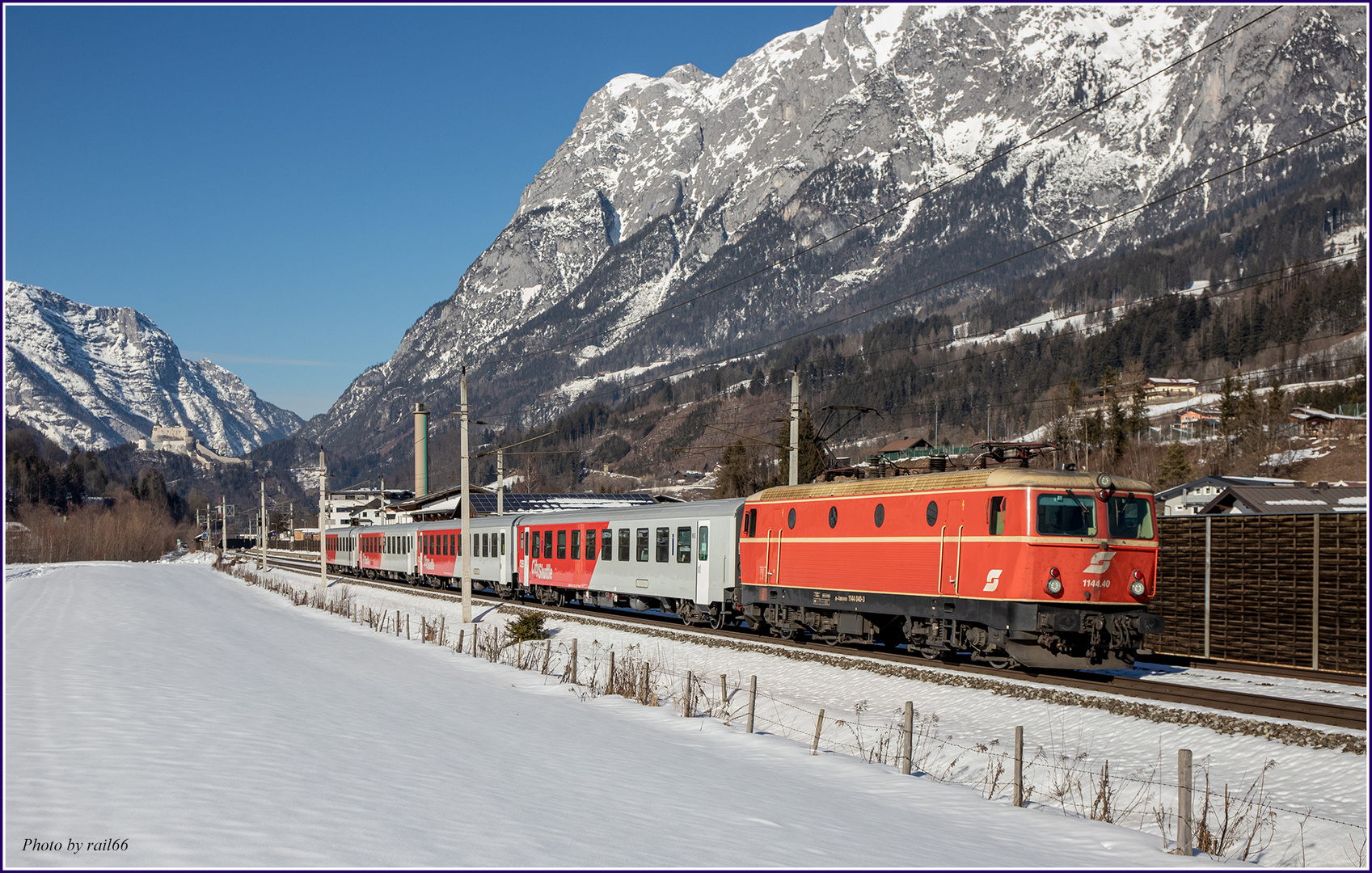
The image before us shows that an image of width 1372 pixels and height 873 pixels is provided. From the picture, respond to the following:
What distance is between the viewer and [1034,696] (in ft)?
56.3

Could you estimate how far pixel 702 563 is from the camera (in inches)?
1146

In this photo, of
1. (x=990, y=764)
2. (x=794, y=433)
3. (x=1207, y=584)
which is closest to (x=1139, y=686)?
(x=990, y=764)

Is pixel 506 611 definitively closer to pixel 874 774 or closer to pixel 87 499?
pixel 874 774

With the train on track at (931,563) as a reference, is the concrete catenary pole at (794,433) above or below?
above

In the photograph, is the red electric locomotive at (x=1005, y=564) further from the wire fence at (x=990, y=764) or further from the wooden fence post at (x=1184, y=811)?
the wooden fence post at (x=1184, y=811)

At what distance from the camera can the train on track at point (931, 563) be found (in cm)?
1838

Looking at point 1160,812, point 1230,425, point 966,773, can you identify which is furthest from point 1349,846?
point 1230,425

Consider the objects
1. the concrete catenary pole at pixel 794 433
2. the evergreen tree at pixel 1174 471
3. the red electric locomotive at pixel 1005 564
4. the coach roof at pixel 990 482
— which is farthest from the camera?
the evergreen tree at pixel 1174 471

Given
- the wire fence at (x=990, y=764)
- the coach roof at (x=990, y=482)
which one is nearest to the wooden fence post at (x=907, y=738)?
the wire fence at (x=990, y=764)

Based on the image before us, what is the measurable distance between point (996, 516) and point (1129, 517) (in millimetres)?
2692

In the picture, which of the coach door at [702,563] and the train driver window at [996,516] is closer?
the train driver window at [996,516]

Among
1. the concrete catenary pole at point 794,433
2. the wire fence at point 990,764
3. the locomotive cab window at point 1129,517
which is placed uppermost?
the concrete catenary pole at point 794,433

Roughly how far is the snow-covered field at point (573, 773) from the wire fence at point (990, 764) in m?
0.07

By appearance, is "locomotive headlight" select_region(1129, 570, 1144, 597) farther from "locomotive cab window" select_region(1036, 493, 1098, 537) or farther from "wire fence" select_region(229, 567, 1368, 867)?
"wire fence" select_region(229, 567, 1368, 867)
